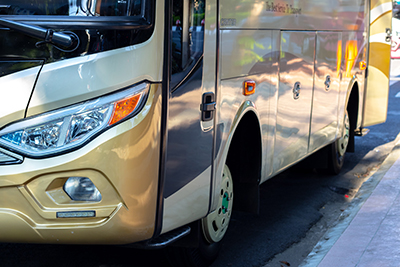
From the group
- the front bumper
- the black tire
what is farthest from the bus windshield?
the black tire

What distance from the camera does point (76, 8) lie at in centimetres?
300

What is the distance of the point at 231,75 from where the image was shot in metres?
3.93

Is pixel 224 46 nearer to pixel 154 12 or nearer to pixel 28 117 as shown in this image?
pixel 154 12

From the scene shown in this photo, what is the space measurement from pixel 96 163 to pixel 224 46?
140 cm

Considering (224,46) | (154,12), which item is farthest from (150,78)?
(224,46)

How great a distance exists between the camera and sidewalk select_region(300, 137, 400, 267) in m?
4.29

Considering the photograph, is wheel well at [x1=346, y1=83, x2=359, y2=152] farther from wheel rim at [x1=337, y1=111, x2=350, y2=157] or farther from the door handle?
the door handle

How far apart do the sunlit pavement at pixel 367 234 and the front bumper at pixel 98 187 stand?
1809mm

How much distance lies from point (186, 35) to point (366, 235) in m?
2.59

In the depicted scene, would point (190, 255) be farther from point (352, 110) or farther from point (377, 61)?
point (377, 61)

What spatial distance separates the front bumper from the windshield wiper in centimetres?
51

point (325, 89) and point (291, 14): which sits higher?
point (291, 14)

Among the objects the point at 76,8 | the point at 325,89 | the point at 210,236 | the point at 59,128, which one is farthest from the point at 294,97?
the point at 59,128

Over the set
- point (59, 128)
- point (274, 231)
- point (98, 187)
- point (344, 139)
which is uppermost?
point (59, 128)
